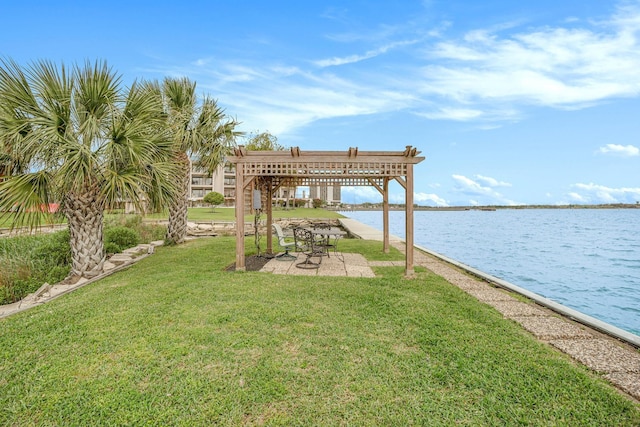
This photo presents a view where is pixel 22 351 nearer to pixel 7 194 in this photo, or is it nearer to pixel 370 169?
pixel 7 194

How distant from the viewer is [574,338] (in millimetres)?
4023

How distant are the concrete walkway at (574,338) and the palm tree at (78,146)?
720cm

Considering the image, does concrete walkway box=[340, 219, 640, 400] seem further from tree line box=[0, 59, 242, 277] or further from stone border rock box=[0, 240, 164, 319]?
stone border rock box=[0, 240, 164, 319]

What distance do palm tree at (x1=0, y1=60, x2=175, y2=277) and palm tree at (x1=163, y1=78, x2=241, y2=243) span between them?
12.8 ft

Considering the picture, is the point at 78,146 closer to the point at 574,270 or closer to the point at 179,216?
the point at 179,216

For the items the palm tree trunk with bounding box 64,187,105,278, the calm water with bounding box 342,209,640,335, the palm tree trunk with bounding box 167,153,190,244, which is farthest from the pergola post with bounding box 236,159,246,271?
the calm water with bounding box 342,209,640,335

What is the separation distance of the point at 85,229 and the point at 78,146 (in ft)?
6.64

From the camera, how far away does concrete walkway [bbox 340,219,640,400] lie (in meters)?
3.17

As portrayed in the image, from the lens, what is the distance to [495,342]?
3.74 meters

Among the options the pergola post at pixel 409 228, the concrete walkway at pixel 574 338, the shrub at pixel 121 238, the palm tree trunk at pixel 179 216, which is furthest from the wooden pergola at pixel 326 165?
the shrub at pixel 121 238

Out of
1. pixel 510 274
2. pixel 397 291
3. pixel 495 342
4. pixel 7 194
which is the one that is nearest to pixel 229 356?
pixel 495 342

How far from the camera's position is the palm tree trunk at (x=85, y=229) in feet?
22.8

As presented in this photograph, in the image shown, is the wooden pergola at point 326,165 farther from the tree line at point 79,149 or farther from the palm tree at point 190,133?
the palm tree at point 190,133

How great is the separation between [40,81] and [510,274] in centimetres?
1411
